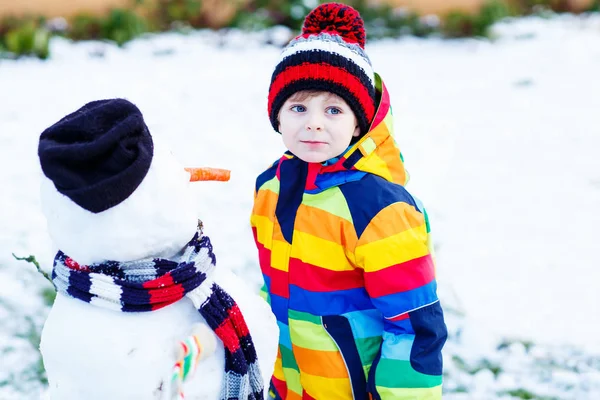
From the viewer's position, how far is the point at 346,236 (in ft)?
5.62

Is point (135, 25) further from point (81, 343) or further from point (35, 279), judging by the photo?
point (81, 343)

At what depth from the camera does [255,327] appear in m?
1.51

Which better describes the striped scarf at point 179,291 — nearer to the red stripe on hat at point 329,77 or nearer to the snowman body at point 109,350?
the snowman body at point 109,350

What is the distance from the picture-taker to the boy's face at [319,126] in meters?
1.71

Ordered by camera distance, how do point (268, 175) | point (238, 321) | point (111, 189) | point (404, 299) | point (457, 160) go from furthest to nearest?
point (457, 160)
point (268, 175)
point (404, 299)
point (238, 321)
point (111, 189)

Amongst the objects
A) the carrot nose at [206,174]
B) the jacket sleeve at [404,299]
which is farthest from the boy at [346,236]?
the carrot nose at [206,174]

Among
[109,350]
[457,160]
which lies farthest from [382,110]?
[457,160]

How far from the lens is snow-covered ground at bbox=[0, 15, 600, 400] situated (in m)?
2.88

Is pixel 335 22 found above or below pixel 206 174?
above

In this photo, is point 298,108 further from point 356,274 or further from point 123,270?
point 123,270

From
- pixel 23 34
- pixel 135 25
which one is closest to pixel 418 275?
pixel 23 34

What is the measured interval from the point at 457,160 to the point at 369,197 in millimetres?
3527

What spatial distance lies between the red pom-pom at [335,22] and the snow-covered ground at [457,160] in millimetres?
580

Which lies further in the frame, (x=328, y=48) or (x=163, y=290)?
(x=328, y=48)
